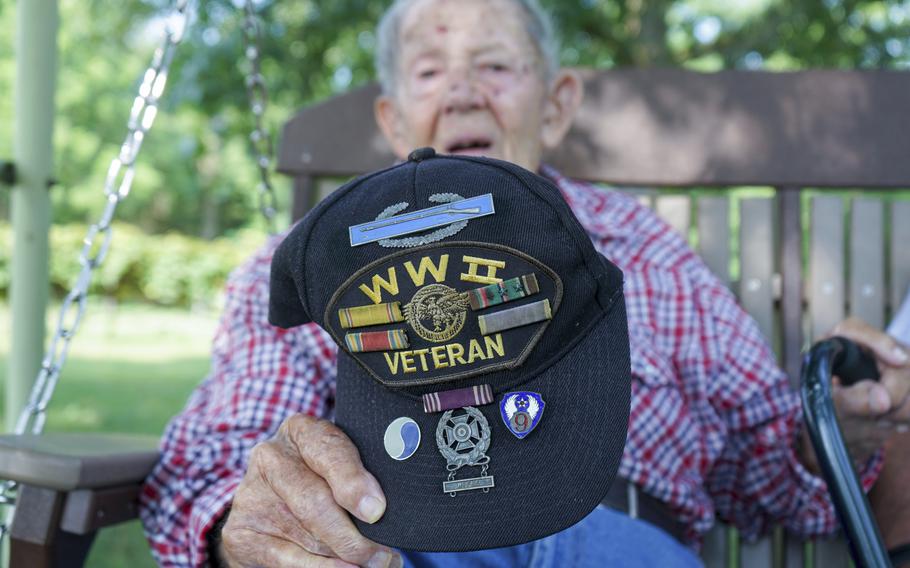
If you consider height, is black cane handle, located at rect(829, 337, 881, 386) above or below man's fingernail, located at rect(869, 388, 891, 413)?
above

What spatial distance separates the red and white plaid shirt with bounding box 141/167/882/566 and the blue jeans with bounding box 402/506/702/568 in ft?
0.47

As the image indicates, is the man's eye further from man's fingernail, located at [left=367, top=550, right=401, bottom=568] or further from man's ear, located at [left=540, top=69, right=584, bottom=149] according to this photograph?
man's fingernail, located at [left=367, top=550, right=401, bottom=568]

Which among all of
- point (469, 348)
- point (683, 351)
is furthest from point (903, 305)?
point (469, 348)

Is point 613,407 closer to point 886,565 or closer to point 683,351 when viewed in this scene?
point 886,565

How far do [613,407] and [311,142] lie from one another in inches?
48.5

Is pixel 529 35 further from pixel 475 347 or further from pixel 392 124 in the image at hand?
pixel 475 347

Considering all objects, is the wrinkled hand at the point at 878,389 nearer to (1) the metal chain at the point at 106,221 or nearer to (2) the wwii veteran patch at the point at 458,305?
(2) the wwii veteran patch at the point at 458,305

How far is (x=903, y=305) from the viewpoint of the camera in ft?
5.77

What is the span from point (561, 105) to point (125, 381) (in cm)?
596

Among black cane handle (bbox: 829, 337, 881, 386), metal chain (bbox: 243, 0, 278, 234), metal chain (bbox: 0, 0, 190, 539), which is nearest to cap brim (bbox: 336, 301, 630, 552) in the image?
black cane handle (bbox: 829, 337, 881, 386)

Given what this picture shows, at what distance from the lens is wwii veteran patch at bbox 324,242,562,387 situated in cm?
87

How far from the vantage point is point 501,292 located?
874 mm

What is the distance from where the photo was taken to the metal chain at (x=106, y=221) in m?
1.36

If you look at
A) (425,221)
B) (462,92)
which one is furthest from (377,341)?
(462,92)
